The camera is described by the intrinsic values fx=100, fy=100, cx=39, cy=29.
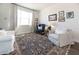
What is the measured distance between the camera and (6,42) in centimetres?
158

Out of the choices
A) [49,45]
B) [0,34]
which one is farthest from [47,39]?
[0,34]

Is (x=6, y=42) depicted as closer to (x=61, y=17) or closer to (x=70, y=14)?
(x=61, y=17)

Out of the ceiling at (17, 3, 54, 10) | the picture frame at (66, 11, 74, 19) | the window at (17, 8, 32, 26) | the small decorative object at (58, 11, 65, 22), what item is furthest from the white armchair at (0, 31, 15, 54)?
the picture frame at (66, 11, 74, 19)

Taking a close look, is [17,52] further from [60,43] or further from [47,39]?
[60,43]

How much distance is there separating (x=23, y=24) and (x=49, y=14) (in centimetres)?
45

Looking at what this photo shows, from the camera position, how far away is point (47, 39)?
5.26 ft

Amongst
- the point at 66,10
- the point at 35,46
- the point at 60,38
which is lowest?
the point at 35,46

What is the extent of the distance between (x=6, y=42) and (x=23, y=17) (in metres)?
0.48

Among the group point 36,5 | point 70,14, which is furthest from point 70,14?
point 36,5

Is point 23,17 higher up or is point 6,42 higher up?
point 23,17

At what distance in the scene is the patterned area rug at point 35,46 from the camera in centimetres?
157

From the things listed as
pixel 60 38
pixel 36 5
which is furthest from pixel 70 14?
pixel 36 5

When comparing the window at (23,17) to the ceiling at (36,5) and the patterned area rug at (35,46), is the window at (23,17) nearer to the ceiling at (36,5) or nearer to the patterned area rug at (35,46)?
the ceiling at (36,5)
